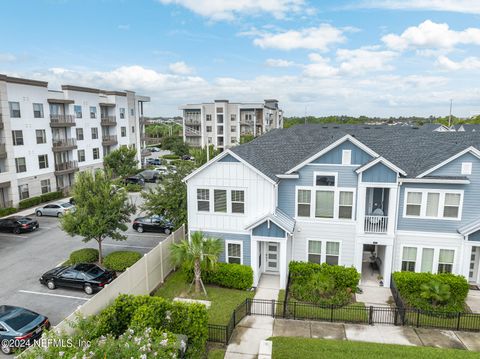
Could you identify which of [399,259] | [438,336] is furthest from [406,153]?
[438,336]

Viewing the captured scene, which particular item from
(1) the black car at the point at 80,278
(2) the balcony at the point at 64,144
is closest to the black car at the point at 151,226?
(1) the black car at the point at 80,278

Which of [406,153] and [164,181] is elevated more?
[406,153]

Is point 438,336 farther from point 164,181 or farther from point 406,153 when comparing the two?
point 164,181

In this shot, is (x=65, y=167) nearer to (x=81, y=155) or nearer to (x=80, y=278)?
(x=81, y=155)

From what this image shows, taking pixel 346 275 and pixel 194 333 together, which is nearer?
pixel 194 333

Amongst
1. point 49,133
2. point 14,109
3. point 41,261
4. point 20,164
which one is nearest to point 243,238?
point 41,261

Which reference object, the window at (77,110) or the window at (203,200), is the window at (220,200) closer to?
the window at (203,200)
